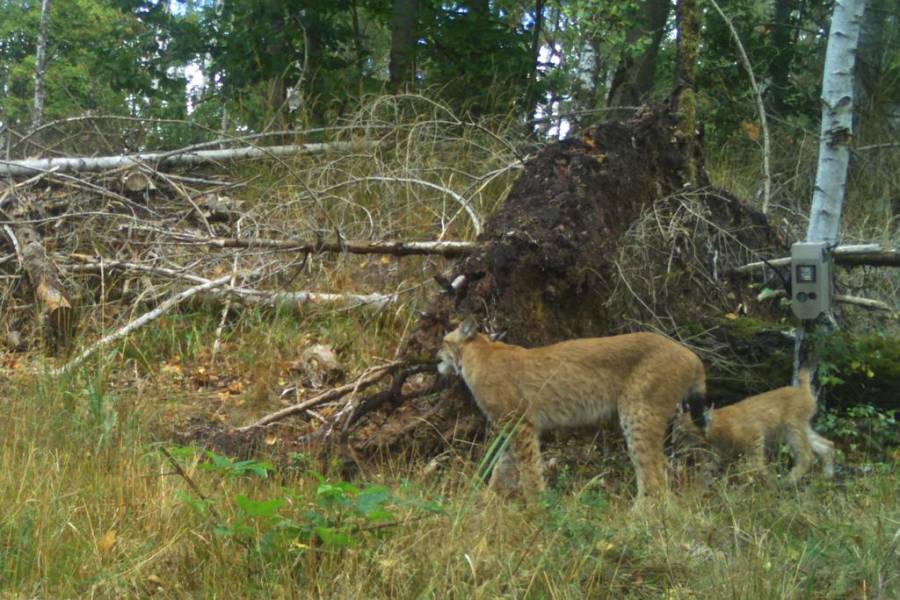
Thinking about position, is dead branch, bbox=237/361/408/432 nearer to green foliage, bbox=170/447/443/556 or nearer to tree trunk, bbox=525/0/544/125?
green foliage, bbox=170/447/443/556

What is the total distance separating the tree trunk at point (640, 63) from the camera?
14586 mm

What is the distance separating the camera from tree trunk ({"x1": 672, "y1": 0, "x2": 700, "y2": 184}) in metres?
9.16

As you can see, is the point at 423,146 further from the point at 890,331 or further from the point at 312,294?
the point at 890,331

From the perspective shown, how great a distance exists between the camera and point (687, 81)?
30.6 ft

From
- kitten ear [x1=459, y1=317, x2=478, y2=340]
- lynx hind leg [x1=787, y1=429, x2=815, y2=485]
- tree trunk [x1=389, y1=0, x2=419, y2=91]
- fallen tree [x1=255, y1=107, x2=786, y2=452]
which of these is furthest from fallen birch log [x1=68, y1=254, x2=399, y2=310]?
tree trunk [x1=389, y1=0, x2=419, y2=91]

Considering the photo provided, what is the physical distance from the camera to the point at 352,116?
12.5 m

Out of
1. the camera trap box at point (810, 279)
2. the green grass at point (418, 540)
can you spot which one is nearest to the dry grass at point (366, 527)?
the green grass at point (418, 540)

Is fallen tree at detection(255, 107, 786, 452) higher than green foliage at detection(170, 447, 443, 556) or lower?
higher

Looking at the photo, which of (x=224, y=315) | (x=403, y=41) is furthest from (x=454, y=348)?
(x=403, y=41)

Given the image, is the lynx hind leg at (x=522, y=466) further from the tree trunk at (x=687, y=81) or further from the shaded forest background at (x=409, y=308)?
the tree trunk at (x=687, y=81)

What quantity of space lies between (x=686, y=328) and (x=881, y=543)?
3395 mm

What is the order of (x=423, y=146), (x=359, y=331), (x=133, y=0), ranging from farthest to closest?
1. (x=133, y=0)
2. (x=423, y=146)
3. (x=359, y=331)

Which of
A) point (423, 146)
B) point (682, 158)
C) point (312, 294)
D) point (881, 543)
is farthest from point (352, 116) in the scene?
point (881, 543)

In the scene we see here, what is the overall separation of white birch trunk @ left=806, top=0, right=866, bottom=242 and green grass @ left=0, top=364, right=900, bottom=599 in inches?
98.8
